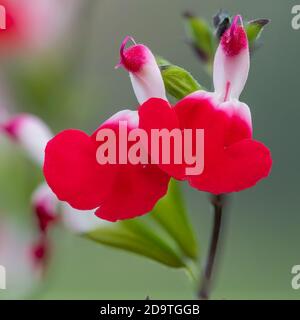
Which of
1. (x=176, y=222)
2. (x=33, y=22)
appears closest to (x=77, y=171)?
(x=176, y=222)

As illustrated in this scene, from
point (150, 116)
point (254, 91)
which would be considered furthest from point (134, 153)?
point (254, 91)

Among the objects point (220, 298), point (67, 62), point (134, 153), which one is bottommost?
point (220, 298)

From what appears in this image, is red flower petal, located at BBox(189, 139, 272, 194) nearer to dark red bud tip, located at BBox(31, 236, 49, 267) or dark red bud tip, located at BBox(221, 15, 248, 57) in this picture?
dark red bud tip, located at BBox(221, 15, 248, 57)

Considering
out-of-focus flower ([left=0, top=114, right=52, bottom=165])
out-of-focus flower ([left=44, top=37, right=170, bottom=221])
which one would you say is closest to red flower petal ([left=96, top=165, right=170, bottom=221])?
out-of-focus flower ([left=44, top=37, right=170, bottom=221])

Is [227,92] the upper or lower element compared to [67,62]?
lower

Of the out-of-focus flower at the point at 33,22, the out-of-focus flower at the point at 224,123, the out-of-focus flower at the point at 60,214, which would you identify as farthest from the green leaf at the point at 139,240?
the out-of-focus flower at the point at 33,22

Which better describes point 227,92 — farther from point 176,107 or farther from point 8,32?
point 8,32

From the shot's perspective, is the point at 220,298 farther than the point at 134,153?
Yes

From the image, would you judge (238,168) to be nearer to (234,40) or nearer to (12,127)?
(234,40)
